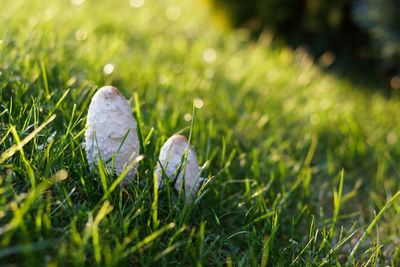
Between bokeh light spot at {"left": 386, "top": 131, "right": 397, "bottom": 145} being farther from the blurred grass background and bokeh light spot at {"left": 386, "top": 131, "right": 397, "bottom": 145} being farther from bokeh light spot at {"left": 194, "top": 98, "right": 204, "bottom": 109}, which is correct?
bokeh light spot at {"left": 194, "top": 98, "right": 204, "bottom": 109}

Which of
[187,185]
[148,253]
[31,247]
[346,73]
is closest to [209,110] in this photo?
[187,185]

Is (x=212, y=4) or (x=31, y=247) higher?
(x=212, y=4)

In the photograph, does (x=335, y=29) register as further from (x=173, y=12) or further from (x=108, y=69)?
(x=108, y=69)

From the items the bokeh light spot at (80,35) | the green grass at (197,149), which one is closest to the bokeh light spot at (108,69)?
the green grass at (197,149)

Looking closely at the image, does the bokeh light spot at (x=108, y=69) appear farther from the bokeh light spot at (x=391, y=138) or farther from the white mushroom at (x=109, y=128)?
the bokeh light spot at (x=391, y=138)

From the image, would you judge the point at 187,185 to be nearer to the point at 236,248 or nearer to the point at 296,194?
the point at 236,248

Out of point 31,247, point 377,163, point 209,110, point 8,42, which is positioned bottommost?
point 377,163

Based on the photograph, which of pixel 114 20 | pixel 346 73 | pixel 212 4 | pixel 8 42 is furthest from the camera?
pixel 212 4
